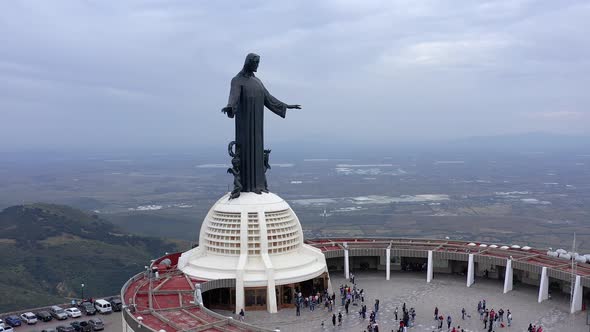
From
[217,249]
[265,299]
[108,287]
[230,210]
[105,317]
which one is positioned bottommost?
[108,287]

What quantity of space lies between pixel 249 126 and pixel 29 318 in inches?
913

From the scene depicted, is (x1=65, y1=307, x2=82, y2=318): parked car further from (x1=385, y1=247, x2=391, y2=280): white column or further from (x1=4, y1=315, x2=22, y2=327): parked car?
(x1=385, y1=247, x2=391, y2=280): white column

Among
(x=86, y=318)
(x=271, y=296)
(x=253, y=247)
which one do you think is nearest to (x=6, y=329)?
(x=86, y=318)

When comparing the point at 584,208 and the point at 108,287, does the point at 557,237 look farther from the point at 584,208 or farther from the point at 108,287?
the point at 108,287

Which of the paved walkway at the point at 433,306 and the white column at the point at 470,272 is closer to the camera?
the paved walkway at the point at 433,306

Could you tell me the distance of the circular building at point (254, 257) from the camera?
40094mm

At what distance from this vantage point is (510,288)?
45062 mm

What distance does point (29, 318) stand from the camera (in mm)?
44531

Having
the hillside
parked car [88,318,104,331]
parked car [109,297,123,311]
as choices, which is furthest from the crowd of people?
the hillside

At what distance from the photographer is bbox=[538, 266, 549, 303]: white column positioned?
138ft

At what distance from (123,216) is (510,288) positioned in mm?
137248

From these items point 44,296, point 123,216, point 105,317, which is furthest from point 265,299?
point 123,216

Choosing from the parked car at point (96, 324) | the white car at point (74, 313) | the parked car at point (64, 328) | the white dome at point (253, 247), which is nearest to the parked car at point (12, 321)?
the white car at point (74, 313)

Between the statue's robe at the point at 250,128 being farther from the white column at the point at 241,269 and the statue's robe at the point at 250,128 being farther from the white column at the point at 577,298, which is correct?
the white column at the point at 577,298
